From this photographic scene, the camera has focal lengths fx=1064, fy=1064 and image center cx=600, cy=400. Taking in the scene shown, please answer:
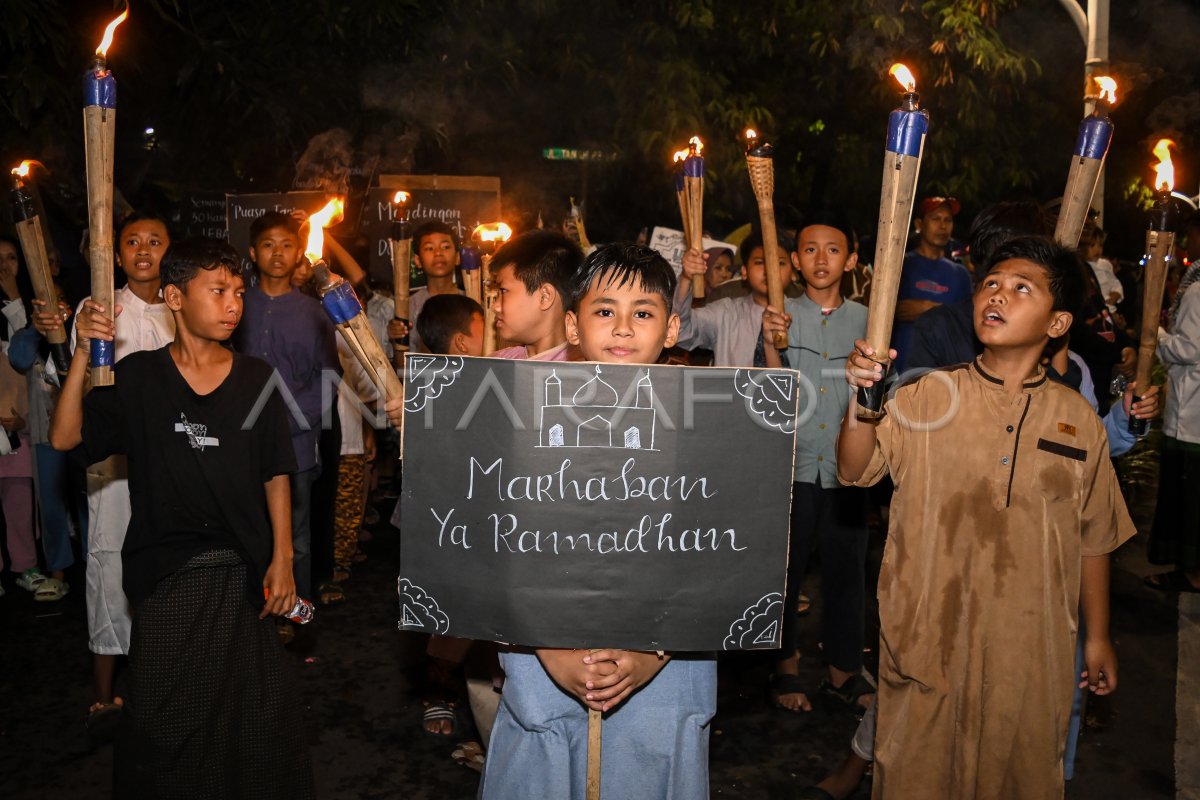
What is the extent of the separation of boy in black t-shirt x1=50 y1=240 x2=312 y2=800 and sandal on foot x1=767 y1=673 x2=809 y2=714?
2.33 metres

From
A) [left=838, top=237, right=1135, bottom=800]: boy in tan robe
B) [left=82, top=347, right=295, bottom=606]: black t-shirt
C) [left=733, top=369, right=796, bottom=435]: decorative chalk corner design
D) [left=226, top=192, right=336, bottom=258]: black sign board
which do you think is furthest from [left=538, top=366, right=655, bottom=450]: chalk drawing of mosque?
[left=226, top=192, right=336, bottom=258]: black sign board

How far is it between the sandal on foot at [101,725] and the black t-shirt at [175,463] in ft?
4.27

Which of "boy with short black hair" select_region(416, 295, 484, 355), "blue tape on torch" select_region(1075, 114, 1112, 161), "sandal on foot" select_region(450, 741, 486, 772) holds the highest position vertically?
"blue tape on torch" select_region(1075, 114, 1112, 161)

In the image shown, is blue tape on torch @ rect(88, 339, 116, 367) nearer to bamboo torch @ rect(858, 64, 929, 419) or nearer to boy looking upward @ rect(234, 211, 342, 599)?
boy looking upward @ rect(234, 211, 342, 599)

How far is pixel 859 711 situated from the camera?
5.16 meters

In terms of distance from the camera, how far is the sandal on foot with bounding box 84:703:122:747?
468cm

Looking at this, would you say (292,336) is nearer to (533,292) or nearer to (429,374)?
(533,292)

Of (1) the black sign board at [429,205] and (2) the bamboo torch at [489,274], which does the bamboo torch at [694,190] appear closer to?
(2) the bamboo torch at [489,274]

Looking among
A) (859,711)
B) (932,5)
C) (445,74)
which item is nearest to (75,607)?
(859,711)

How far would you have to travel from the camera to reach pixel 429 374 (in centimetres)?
260

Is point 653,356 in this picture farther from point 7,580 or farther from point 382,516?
point 382,516

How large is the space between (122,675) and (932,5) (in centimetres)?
1201

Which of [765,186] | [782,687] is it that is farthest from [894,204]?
[782,687]

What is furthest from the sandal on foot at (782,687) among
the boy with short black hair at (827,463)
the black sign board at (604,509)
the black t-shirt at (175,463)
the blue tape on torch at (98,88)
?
the blue tape on torch at (98,88)
